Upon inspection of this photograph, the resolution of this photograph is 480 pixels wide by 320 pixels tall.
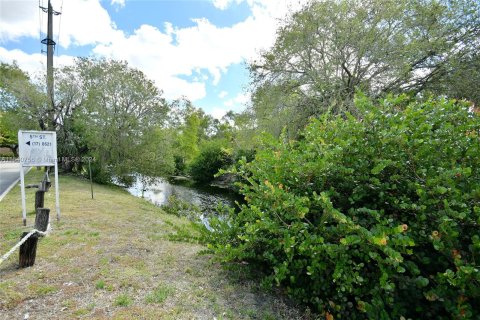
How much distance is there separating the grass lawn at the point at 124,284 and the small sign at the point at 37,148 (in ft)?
4.70

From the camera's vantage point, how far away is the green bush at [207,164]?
25562 millimetres

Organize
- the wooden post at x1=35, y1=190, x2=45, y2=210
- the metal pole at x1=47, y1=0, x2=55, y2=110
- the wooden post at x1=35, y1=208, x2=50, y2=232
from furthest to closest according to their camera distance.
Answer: the metal pole at x1=47, y1=0, x2=55, y2=110, the wooden post at x1=35, y1=190, x2=45, y2=210, the wooden post at x1=35, y1=208, x2=50, y2=232

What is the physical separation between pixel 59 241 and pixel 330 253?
15.6 ft

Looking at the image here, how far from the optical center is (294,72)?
35.3 feet

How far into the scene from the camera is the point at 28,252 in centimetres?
371

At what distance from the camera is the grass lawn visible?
112 inches

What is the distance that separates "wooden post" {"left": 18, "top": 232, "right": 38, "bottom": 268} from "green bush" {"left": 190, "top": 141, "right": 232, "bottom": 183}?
2124cm

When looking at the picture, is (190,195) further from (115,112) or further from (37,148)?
(37,148)

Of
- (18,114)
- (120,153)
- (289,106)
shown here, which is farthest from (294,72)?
(18,114)

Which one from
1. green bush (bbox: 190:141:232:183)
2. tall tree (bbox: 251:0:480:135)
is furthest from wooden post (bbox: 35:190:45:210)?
green bush (bbox: 190:141:232:183)

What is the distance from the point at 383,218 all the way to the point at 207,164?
23.3 metres

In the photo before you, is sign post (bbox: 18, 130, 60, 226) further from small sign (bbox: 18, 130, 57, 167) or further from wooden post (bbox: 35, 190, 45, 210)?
wooden post (bbox: 35, 190, 45, 210)

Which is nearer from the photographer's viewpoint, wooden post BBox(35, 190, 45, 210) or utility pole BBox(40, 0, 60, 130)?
wooden post BBox(35, 190, 45, 210)

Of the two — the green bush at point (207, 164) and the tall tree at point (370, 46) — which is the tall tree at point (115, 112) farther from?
the green bush at point (207, 164)
